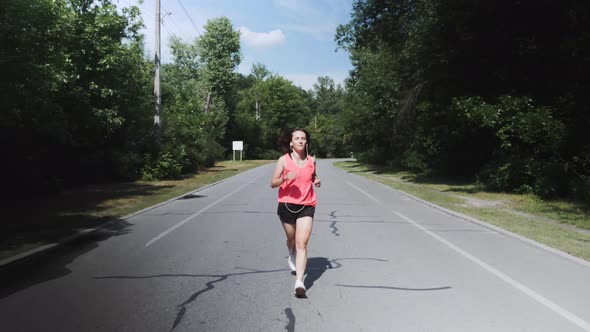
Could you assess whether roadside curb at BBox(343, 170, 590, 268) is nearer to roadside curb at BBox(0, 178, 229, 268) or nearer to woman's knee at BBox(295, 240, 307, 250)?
woman's knee at BBox(295, 240, 307, 250)

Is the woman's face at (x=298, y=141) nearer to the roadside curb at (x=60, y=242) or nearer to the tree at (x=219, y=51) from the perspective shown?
the roadside curb at (x=60, y=242)

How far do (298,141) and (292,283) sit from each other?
5.50 ft

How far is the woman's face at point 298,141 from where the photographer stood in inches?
204

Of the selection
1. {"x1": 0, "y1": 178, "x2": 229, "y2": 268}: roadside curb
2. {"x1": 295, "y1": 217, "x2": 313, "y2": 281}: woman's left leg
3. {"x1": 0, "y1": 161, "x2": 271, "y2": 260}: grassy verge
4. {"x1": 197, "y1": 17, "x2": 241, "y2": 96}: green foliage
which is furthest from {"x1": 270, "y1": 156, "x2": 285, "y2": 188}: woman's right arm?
{"x1": 197, "y1": 17, "x2": 241, "y2": 96}: green foliage

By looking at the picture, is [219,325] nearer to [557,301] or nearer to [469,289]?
[469,289]

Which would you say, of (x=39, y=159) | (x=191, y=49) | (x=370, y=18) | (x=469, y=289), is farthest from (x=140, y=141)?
(x=191, y=49)

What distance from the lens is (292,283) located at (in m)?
5.60

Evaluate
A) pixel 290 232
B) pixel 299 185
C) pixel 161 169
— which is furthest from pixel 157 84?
pixel 299 185

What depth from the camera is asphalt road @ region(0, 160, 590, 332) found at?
434 centimetres

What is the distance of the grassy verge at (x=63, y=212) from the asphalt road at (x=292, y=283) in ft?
2.14

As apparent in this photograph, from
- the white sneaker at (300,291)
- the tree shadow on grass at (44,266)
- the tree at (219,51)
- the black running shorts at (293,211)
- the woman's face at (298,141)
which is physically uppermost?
the tree at (219,51)

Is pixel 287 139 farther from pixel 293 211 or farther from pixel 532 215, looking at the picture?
pixel 532 215

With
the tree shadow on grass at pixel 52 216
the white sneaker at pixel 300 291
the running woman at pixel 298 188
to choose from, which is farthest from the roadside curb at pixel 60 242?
the white sneaker at pixel 300 291

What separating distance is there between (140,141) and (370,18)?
13486 mm
